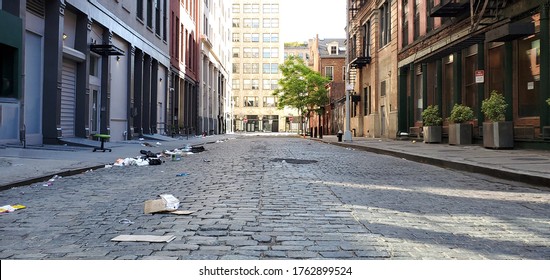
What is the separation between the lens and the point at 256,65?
358 ft

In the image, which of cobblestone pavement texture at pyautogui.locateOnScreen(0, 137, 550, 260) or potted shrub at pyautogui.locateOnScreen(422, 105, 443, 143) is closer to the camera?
cobblestone pavement texture at pyautogui.locateOnScreen(0, 137, 550, 260)

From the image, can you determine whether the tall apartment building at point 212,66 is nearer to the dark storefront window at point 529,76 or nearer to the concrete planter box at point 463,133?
the concrete planter box at point 463,133

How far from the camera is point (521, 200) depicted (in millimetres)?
7250

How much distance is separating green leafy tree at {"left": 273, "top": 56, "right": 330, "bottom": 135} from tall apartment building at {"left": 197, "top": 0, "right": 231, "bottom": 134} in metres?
8.88

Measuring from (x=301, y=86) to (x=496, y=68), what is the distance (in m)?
40.7

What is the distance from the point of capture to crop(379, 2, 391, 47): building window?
34.4 m

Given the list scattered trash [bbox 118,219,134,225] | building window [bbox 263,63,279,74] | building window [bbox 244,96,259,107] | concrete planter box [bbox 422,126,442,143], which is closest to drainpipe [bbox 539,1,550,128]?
concrete planter box [bbox 422,126,442,143]

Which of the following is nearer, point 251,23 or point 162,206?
point 162,206

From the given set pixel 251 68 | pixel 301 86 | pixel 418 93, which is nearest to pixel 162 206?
pixel 418 93

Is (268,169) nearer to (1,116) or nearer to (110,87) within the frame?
(1,116)

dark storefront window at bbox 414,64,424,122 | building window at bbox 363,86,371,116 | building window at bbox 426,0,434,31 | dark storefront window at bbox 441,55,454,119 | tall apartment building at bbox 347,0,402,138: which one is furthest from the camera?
building window at bbox 363,86,371,116

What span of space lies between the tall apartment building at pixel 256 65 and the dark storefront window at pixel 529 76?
91.6m

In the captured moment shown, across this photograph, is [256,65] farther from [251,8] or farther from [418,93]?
[418,93]

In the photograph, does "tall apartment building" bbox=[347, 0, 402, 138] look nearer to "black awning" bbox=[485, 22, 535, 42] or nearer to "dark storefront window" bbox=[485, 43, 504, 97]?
"dark storefront window" bbox=[485, 43, 504, 97]
